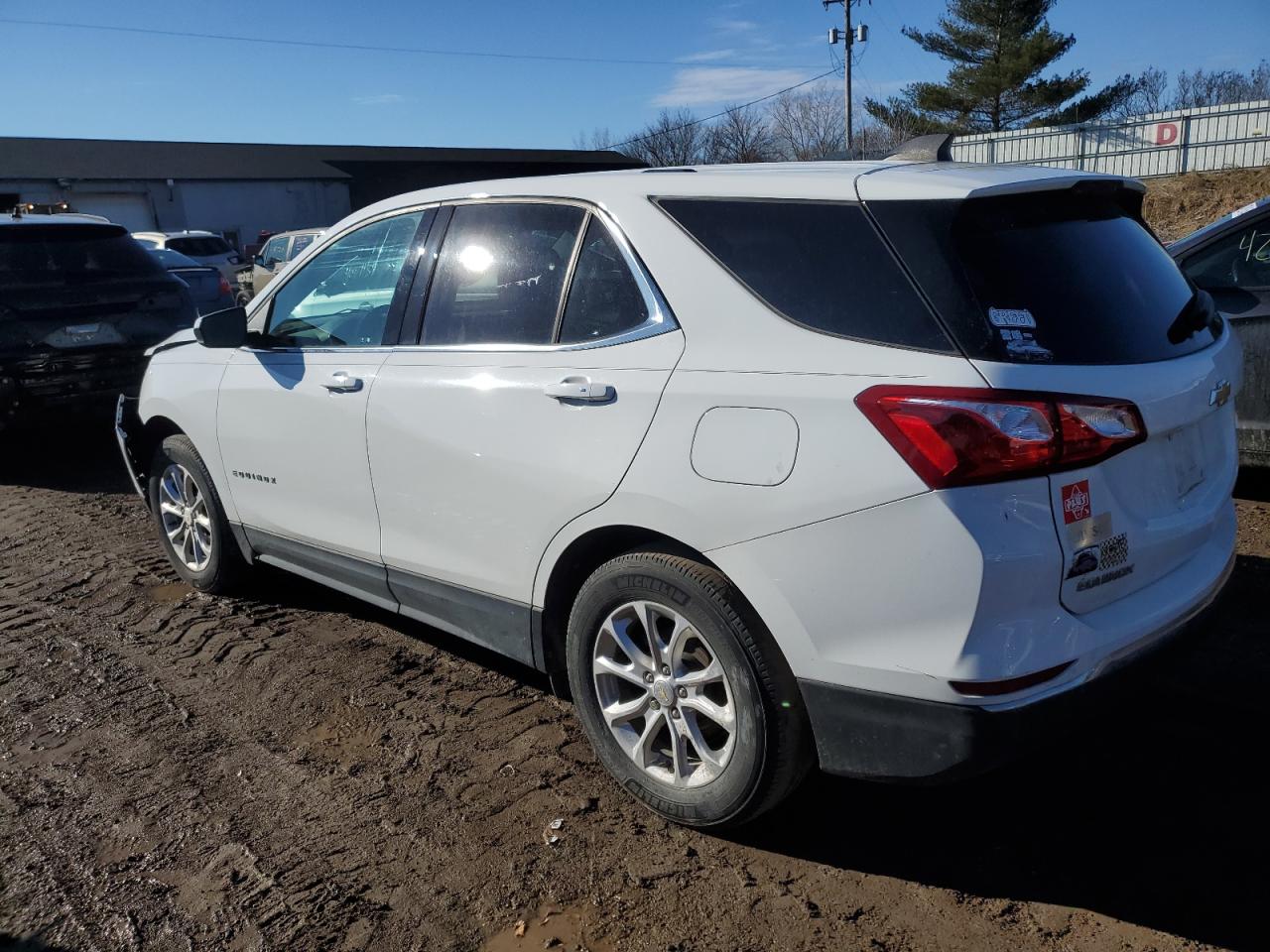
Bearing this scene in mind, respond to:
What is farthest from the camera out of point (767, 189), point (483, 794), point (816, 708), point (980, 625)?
point (483, 794)

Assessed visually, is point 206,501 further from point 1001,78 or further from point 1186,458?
point 1001,78

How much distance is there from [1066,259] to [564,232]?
1.51 m

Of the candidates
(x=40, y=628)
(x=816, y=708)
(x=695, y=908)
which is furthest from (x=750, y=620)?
(x=40, y=628)

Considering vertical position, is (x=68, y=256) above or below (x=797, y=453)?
above

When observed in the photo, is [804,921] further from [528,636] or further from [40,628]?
[40,628]

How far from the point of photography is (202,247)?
2600 cm

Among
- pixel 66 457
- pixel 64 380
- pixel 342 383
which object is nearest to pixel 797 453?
pixel 342 383

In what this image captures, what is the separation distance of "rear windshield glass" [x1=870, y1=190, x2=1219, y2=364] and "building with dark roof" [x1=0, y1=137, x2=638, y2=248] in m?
36.0

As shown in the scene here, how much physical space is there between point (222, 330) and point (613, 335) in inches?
82.3

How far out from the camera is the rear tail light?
2307 mm

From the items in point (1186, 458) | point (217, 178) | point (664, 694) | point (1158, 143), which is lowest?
point (664, 694)

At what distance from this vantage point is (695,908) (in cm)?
270

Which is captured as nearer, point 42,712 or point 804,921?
point 804,921

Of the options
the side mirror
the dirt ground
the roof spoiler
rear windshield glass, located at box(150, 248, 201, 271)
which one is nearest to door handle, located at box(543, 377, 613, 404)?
the roof spoiler
